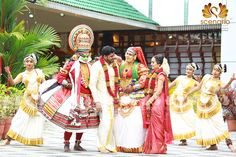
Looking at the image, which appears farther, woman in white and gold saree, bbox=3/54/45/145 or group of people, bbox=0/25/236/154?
woman in white and gold saree, bbox=3/54/45/145

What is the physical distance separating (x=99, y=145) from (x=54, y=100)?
3.19 feet

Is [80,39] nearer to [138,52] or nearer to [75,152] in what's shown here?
[138,52]

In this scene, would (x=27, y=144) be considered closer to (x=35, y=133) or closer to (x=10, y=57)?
(x=35, y=133)

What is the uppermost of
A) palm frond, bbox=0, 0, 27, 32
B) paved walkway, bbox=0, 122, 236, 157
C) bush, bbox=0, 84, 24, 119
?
palm frond, bbox=0, 0, 27, 32

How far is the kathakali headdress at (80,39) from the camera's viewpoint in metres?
10.1

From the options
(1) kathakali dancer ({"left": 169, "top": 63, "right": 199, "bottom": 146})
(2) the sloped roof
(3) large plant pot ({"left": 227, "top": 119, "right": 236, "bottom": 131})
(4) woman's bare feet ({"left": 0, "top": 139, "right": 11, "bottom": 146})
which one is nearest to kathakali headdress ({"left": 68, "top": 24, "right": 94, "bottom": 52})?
(4) woman's bare feet ({"left": 0, "top": 139, "right": 11, "bottom": 146})

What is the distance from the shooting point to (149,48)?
24312 millimetres

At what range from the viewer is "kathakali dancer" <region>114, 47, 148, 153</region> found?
10195 millimetres

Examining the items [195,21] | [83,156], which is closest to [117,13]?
[195,21]

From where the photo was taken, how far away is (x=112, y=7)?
21.7m

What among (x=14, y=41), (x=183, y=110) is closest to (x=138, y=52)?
(x=183, y=110)

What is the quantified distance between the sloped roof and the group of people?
7720 millimetres

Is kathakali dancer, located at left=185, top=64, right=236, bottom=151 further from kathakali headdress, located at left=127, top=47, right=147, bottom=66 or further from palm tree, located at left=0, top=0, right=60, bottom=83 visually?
palm tree, located at left=0, top=0, right=60, bottom=83

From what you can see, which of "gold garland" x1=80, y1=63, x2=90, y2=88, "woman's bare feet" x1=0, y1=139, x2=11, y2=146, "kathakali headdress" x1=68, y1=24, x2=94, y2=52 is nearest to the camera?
"gold garland" x1=80, y1=63, x2=90, y2=88
